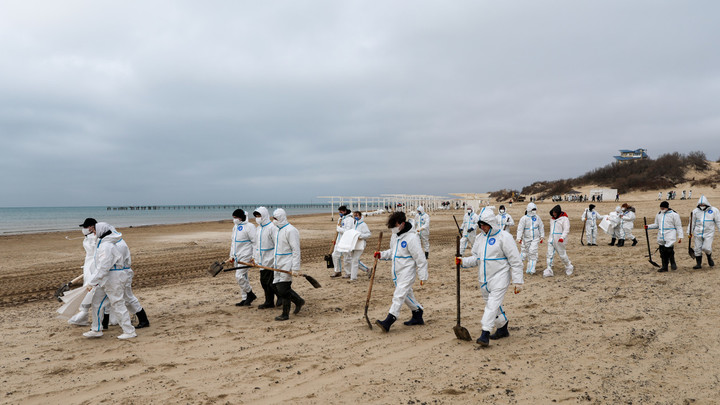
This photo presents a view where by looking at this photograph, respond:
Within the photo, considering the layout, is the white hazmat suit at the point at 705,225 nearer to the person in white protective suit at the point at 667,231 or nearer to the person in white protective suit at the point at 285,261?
the person in white protective suit at the point at 667,231

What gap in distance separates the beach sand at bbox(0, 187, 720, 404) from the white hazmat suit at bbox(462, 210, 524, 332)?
54cm

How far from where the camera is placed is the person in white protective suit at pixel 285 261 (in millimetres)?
7203

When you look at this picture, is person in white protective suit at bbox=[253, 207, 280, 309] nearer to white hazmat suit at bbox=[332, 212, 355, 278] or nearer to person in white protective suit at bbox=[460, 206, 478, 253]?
white hazmat suit at bbox=[332, 212, 355, 278]

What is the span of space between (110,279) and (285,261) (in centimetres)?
272

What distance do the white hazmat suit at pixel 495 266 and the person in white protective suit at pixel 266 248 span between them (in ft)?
13.4

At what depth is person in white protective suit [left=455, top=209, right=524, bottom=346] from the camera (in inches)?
213

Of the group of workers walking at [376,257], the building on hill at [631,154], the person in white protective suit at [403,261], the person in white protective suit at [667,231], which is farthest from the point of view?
the building on hill at [631,154]

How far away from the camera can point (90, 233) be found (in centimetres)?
701

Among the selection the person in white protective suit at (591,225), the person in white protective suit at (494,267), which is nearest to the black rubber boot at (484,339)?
the person in white protective suit at (494,267)

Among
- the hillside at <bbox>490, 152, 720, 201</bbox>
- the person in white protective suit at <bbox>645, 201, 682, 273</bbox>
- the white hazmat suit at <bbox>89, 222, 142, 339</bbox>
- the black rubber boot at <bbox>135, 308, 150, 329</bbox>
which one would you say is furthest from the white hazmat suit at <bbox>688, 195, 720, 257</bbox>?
the hillside at <bbox>490, 152, 720, 201</bbox>

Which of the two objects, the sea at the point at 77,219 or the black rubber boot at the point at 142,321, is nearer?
the black rubber boot at the point at 142,321

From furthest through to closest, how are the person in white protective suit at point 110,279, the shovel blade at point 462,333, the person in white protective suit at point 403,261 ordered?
the person in white protective suit at point 403,261 → the person in white protective suit at point 110,279 → the shovel blade at point 462,333

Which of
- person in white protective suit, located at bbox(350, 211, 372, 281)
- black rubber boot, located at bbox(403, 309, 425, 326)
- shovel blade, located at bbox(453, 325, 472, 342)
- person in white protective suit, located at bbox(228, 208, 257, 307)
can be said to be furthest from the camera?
person in white protective suit, located at bbox(350, 211, 372, 281)

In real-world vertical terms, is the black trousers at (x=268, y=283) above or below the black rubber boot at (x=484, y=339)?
above
